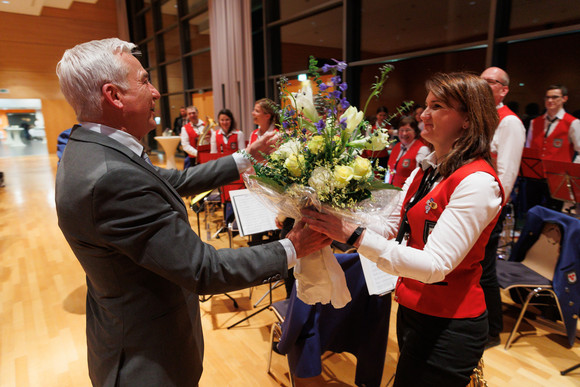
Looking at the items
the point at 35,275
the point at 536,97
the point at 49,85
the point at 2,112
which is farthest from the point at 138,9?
the point at 536,97

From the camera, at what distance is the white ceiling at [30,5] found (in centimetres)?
1161

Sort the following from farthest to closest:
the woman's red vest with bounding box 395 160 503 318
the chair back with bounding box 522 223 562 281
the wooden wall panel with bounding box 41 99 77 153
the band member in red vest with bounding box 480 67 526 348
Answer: the wooden wall panel with bounding box 41 99 77 153
the chair back with bounding box 522 223 562 281
the band member in red vest with bounding box 480 67 526 348
the woman's red vest with bounding box 395 160 503 318

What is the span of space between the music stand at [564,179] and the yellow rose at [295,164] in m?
3.23

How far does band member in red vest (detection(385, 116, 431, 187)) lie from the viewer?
3.80 meters

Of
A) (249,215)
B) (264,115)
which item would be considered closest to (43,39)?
(264,115)

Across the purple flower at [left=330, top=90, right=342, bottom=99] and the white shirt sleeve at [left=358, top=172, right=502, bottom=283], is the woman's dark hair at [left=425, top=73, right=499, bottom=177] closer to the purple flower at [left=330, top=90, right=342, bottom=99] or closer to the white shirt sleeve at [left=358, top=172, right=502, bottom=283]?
the white shirt sleeve at [left=358, top=172, right=502, bottom=283]

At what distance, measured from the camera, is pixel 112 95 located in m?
1.04

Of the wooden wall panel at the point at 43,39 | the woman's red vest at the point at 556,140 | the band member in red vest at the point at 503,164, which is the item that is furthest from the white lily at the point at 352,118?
the wooden wall panel at the point at 43,39

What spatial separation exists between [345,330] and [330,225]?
3.38ft

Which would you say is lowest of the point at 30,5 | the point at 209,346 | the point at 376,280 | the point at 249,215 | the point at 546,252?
the point at 209,346

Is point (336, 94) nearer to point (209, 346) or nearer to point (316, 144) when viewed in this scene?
point (316, 144)

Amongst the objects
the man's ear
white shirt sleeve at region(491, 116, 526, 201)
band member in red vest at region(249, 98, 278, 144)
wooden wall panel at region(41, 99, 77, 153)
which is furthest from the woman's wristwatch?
wooden wall panel at region(41, 99, 77, 153)

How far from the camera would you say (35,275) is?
3936mm

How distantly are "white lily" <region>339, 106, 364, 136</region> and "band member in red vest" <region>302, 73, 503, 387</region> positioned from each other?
0.97ft
